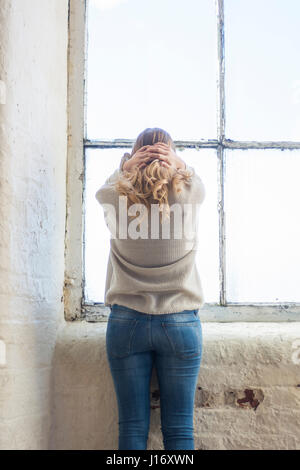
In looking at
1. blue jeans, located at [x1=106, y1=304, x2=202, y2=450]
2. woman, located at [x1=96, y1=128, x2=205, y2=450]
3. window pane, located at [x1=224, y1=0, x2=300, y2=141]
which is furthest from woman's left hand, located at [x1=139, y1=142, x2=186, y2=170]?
window pane, located at [x1=224, y1=0, x2=300, y2=141]

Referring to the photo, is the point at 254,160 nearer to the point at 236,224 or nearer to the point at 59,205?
the point at 236,224

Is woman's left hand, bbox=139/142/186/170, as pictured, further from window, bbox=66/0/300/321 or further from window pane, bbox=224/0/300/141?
window pane, bbox=224/0/300/141

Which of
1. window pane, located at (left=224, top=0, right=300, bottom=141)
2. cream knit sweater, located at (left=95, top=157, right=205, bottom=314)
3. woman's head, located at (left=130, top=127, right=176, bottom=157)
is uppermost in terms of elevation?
window pane, located at (left=224, top=0, right=300, bottom=141)

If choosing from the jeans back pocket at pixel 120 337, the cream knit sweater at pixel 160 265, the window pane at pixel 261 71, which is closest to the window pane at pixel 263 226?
the window pane at pixel 261 71

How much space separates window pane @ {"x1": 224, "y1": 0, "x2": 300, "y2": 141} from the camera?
7.24 ft

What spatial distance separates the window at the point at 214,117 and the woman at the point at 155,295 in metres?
0.54

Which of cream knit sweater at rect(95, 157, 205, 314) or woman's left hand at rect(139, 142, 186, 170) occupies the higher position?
woman's left hand at rect(139, 142, 186, 170)

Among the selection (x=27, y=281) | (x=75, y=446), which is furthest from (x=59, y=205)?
(x=75, y=446)

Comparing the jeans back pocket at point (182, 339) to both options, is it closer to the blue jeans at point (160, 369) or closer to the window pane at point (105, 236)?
the blue jeans at point (160, 369)

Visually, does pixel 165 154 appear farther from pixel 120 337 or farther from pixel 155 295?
pixel 120 337

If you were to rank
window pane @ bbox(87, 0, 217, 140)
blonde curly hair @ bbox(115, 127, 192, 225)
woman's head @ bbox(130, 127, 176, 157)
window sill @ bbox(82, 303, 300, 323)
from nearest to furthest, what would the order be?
blonde curly hair @ bbox(115, 127, 192, 225), woman's head @ bbox(130, 127, 176, 157), window sill @ bbox(82, 303, 300, 323), window pane @ bbox(87, 0, 217, 140)

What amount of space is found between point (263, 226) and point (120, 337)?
935 millimetres
